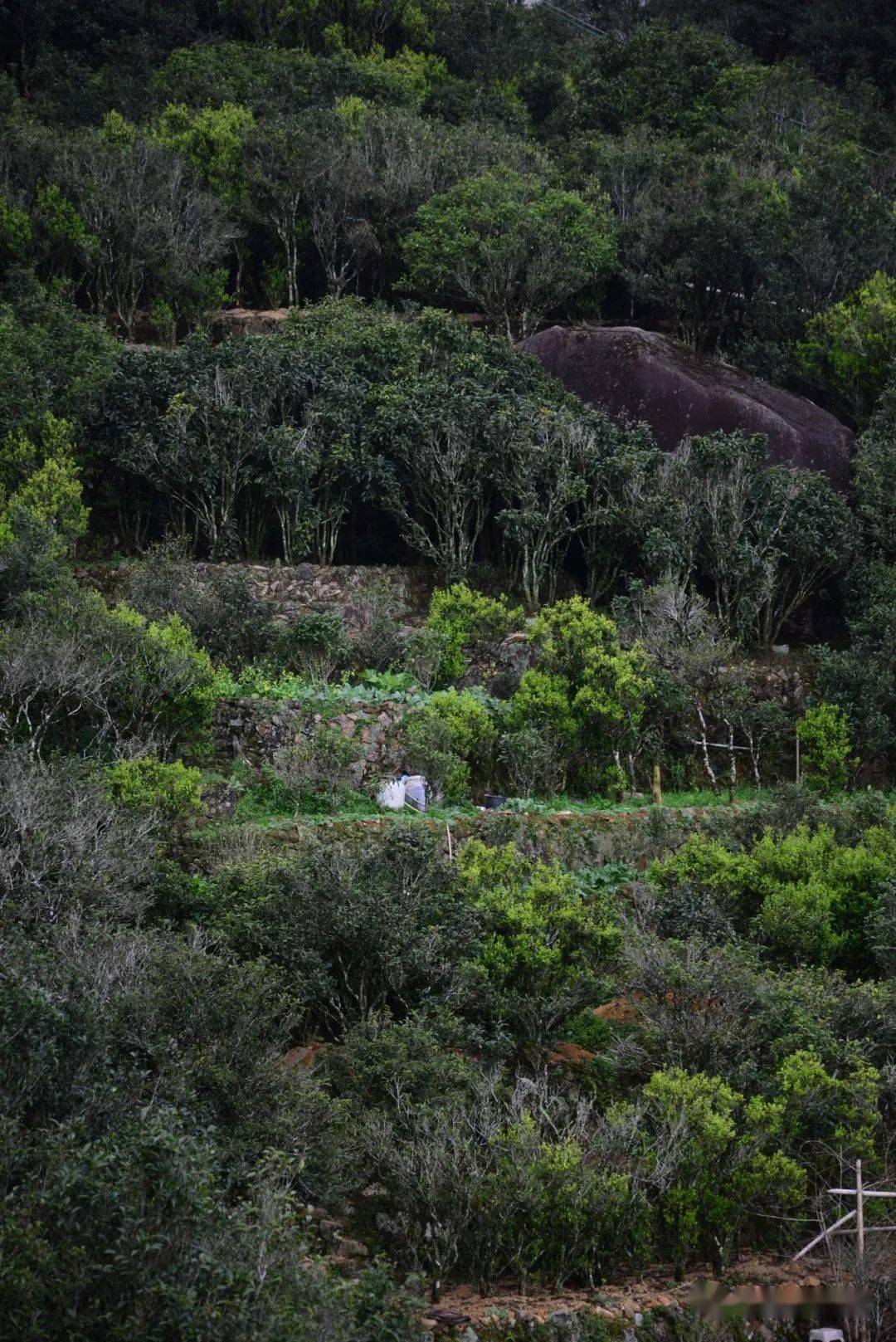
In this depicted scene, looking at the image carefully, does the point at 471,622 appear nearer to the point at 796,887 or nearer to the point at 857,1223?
the point at 796,887

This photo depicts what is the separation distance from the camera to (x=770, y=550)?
31.9 metres

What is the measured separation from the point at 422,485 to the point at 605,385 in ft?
21.1

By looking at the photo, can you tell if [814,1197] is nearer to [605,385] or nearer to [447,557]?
[447,557]

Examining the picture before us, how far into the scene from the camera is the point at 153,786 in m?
22.3

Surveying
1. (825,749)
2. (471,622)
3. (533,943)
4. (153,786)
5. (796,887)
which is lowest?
(825,749)

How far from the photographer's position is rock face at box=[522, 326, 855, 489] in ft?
117

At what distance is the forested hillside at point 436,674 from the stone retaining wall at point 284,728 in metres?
0.08

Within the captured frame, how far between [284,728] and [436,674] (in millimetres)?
3852

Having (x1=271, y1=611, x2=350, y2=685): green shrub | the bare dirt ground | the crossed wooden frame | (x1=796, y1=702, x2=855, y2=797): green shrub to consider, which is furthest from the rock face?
the bare dirt ground

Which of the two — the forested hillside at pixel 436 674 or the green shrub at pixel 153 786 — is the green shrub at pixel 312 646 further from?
the green shrub at pixel 153 786

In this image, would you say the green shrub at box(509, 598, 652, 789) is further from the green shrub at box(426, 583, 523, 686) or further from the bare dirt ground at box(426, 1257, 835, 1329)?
the bare dirt ground at box(426, 1257, 835, 1329)

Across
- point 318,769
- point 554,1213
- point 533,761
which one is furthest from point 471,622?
point 554,1213

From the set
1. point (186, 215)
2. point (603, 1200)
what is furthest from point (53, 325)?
point (603, 1200)

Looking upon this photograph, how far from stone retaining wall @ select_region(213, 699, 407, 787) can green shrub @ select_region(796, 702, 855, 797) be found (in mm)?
7841
